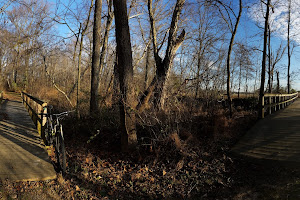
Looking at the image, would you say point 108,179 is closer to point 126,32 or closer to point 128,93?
point 128,93

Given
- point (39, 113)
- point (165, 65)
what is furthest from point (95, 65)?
point (39, 113)

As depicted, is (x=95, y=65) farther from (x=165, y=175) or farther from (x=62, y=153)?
(x=165, y=175)

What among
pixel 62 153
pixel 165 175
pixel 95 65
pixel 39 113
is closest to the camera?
pixel 62 153

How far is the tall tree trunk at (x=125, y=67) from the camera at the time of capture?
19.0 feet

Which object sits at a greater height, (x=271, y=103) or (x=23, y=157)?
(x=271, y=103)

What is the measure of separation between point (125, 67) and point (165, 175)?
3.18m

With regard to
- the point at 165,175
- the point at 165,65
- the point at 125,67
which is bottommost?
the point at 165,175

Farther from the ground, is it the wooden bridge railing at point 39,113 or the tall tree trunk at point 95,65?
the tall tree trunk at point 95,65

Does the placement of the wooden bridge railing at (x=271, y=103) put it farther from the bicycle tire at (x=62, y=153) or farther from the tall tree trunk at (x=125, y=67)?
the bicycle tire at (x=62, y=153)

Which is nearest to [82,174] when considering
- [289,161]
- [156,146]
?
[156,146]

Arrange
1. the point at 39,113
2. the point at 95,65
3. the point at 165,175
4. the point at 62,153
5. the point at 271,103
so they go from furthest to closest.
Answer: the point at 271,103 → the point at 95,65 → the point at 39,113 → the point at 165,175 → the point at 62,153

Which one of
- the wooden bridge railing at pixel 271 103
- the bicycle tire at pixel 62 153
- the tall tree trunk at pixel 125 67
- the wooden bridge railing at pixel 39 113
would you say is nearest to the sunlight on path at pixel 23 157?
the bicycle tire at pixel 62 153

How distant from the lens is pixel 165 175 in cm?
498

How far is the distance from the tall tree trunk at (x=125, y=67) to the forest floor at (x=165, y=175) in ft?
2.92
